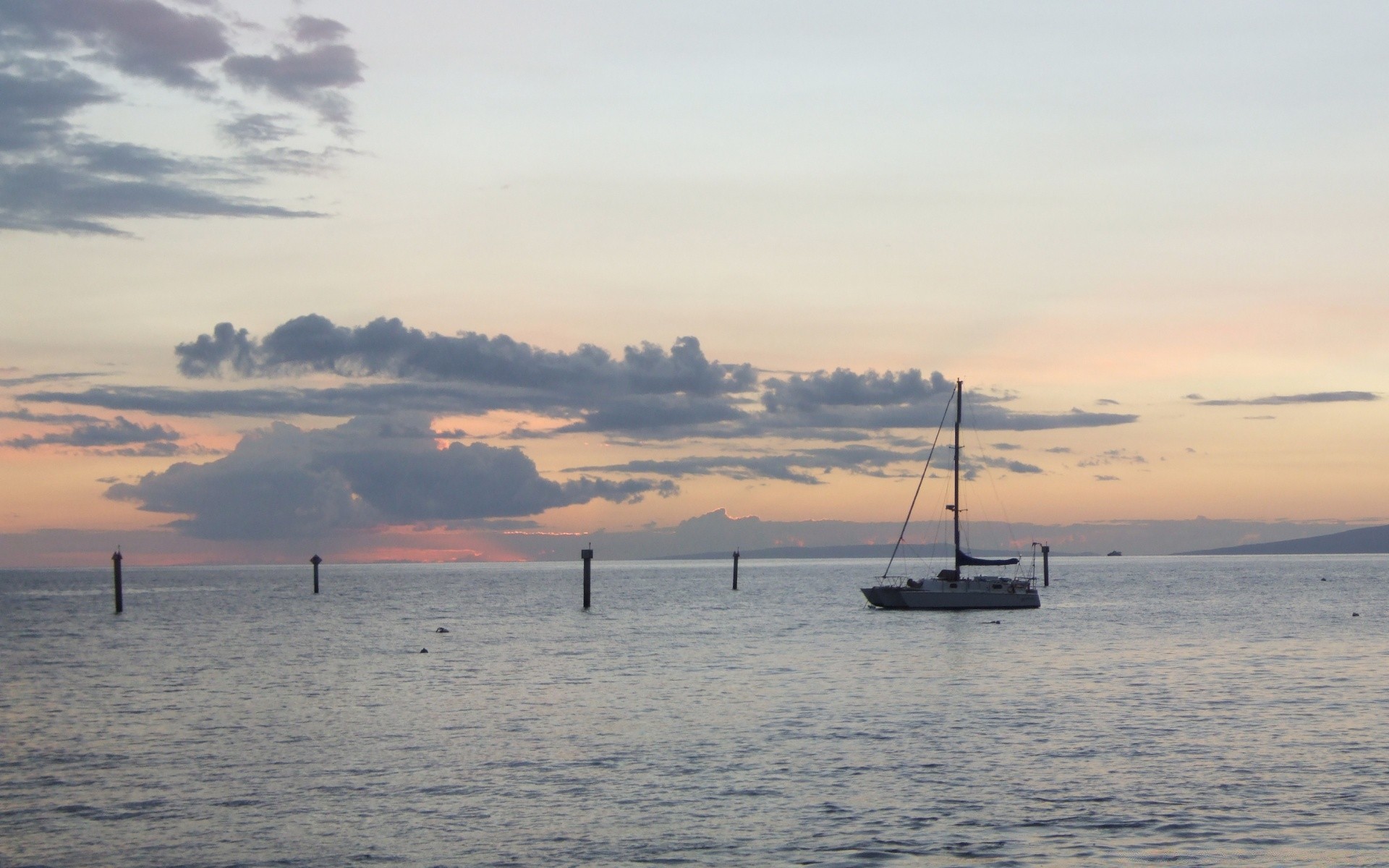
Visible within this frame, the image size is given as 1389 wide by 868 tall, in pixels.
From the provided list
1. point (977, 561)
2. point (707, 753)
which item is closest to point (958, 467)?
point (977, 561)

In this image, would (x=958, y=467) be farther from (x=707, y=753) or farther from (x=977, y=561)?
(x=707, y=753)

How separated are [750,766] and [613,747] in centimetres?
497

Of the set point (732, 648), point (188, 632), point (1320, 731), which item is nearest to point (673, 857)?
point (1320, 731)

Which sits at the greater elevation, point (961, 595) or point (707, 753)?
point (707, 753)

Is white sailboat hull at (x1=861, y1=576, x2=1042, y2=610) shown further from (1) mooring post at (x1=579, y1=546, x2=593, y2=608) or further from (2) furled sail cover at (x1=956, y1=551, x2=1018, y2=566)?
(1) mooring post at (x1=579, y1=546, x2=593, y2=608)

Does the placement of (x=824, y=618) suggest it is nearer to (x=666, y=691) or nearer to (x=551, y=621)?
(x=551, y=621)

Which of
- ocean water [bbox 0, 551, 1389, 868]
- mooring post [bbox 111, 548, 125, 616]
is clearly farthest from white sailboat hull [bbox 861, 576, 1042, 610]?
mooring post [bbox 111, 548, 125, 616]

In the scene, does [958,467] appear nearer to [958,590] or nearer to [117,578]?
[958,590]

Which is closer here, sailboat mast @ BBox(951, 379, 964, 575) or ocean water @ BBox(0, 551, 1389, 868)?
ocean water @ BBox(0, 551, 1389, 868)

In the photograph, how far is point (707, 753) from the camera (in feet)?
112

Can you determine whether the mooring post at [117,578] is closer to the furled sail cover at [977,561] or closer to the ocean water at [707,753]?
the ocean water at [707,753]

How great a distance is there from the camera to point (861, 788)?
2917cm

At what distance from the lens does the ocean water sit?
80.3 ft

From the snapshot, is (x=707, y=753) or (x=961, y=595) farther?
(x=961, y=595)
